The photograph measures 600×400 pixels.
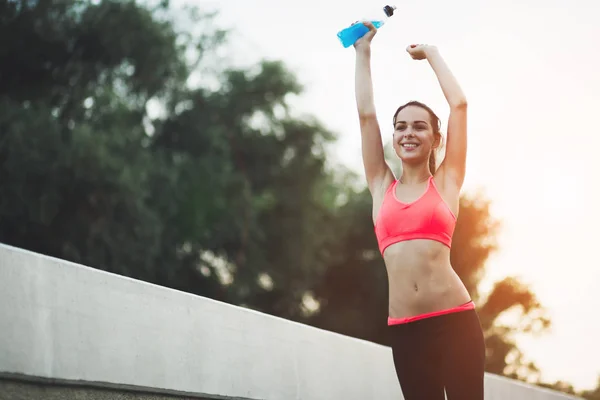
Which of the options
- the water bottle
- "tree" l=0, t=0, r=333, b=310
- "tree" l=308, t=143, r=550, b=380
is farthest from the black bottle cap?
"tree" l=308, t=143, r=550, b=380

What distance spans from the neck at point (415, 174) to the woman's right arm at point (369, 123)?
0.10 metres

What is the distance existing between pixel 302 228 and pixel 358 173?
6.78 metres

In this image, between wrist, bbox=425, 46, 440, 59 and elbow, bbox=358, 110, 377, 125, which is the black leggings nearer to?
elbow, bbox=358, 110, 377, 125

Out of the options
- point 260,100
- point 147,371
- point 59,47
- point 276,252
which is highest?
point 260,100

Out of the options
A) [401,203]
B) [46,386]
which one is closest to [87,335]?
[46,386]

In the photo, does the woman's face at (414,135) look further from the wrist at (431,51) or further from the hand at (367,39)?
the hand at (367,39)

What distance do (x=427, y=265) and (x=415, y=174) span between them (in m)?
0.42

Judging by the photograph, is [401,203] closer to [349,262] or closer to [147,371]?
[147,371]

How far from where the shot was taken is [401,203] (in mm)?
3572

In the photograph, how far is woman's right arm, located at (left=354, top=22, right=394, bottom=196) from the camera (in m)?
3.83

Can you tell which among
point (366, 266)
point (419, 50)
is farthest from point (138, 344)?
point (366, 266)

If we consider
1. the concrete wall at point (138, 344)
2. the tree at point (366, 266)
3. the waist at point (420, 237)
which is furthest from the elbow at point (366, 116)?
the tree at point (366, 266)

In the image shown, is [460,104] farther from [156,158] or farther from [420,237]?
[156,158]

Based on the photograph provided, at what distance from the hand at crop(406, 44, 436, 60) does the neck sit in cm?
53
